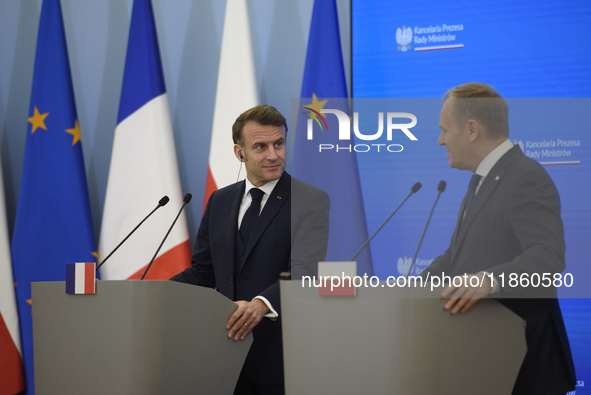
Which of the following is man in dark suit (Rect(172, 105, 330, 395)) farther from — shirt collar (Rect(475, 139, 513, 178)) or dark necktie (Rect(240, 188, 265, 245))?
shirt collar (Rect(475, 139, 513, 178))

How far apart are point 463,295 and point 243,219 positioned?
3.87ft

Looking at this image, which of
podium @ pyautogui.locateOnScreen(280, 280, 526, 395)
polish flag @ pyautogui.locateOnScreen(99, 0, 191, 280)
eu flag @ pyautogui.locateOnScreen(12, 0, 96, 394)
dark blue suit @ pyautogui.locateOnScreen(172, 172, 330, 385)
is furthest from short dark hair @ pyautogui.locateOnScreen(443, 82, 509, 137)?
eu flag @ pyautogui.locateOnScreen(12, 0, 96, 394)

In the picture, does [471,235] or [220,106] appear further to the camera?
[220,106]

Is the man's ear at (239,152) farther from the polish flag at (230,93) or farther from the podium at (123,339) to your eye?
the podium at (123,339)

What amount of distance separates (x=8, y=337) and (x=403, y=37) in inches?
118

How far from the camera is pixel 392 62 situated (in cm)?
320

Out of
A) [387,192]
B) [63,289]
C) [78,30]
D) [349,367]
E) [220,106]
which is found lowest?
[349,367]

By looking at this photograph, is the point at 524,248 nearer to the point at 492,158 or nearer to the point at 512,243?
the point at 512,243

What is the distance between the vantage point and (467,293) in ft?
4.10

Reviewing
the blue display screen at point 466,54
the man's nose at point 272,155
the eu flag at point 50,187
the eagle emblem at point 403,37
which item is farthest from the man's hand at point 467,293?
the eu flag at point 50,187

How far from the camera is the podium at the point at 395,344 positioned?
1.26m

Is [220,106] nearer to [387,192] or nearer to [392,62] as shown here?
[392,62]

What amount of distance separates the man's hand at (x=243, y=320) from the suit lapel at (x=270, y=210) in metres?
0.38

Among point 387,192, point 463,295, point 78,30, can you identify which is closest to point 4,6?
point 78,30
